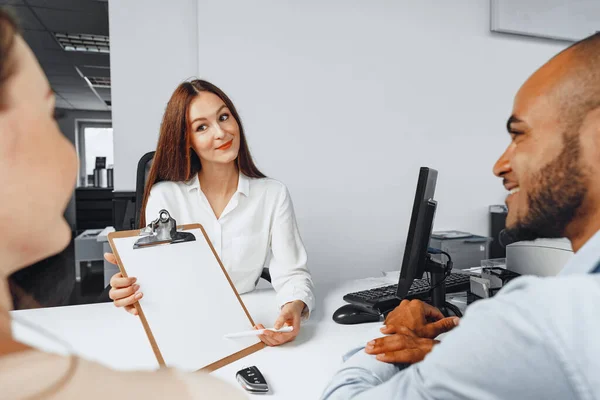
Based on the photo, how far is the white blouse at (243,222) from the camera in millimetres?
1190

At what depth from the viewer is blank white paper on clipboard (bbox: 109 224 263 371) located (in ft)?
1.81

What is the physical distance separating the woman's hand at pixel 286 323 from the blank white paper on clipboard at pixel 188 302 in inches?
1.7

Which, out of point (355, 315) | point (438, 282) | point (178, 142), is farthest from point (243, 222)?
point (438, 282)

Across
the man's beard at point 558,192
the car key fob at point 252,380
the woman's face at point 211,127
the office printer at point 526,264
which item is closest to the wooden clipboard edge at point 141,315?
the car key fob at point 252,380

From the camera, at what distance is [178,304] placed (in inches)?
23.1

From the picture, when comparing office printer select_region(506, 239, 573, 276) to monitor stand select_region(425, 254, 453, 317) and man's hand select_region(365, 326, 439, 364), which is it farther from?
man's hand select_region(365, 326, 439, 364)

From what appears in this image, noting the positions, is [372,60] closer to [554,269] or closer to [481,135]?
[481,135]

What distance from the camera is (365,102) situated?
2176 mm

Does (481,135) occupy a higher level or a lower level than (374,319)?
higher

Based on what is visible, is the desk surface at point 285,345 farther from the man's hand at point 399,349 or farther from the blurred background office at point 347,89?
the blurred background office at point 347,89

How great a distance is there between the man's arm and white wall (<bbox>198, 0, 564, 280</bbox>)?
5.76ft

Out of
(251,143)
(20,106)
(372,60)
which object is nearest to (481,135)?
(372,60)

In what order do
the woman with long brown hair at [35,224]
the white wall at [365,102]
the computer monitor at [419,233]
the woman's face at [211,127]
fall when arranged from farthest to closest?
the white wall at [365,102], the woman's face at [211,127], the computer monitor at [419,233], the woman with long brown hair at [35,224]

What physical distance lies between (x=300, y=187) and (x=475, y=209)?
105cm
